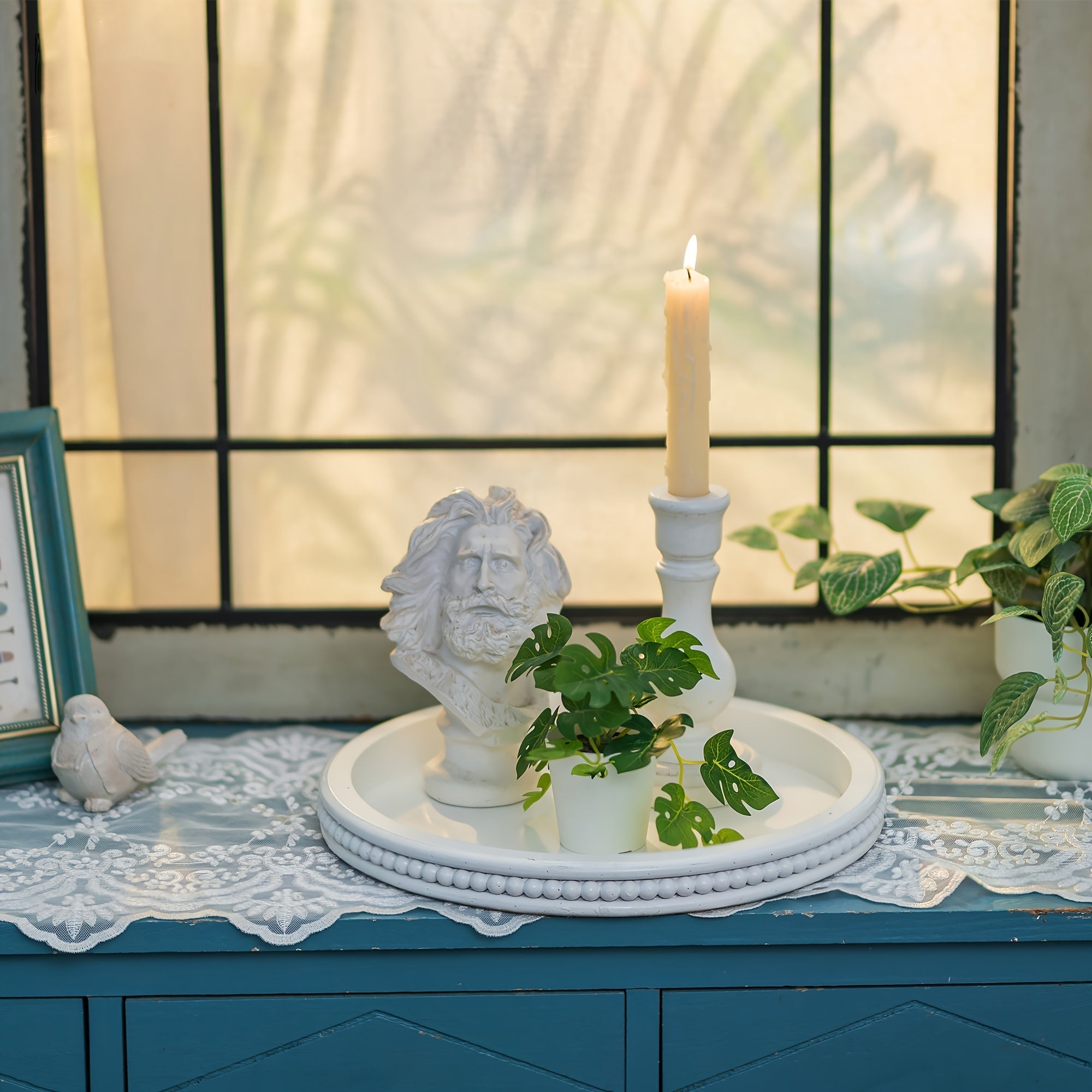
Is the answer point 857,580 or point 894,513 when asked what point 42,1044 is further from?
point 894,513

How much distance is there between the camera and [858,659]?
53.3 inches

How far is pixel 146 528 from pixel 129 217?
0.37 m

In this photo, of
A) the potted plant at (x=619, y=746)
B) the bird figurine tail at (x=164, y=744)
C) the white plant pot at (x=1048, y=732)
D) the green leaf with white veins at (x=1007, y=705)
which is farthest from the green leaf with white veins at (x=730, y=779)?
the bird figurine tail at (x=164, y=744)

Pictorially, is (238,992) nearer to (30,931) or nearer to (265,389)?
(30,931)

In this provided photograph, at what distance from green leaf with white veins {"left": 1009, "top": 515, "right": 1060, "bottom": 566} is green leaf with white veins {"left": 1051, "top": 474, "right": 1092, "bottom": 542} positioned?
36mm

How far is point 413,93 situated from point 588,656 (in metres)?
0.75

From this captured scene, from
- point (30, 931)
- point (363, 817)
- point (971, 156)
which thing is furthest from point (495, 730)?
point (971, 156)

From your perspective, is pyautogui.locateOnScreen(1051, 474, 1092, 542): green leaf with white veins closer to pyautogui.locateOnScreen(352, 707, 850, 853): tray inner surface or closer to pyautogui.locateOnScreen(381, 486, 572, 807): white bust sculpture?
pyautogui.locateOnScreen(352, 707, 850, 853): tray inner surface

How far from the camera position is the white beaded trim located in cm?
87

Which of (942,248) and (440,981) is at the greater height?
(942,248)

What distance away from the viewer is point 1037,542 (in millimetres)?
1104

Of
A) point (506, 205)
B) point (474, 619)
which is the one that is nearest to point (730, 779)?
point (474, 619)

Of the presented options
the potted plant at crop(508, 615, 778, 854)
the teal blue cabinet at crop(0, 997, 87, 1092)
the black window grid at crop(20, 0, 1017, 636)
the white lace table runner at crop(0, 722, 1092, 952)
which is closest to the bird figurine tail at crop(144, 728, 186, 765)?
the white lace table runner at crop(0, 722, 1092, 952)

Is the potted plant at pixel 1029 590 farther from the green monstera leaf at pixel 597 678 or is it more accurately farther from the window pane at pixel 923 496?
the green monstera leaf at pixel 597 678
